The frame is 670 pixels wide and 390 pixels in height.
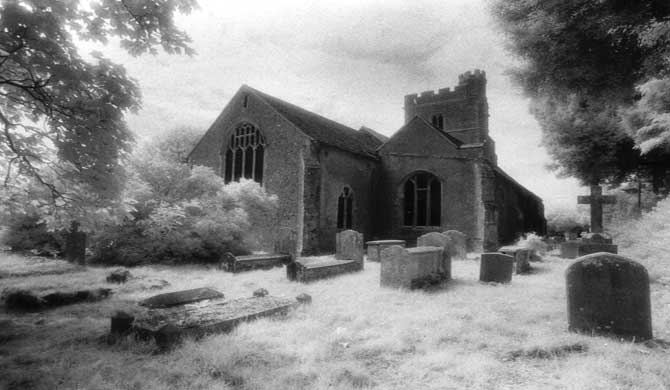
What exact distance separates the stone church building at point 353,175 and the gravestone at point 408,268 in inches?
304

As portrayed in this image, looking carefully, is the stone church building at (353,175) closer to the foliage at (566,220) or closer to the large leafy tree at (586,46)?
the large leafy tree at (586,46)

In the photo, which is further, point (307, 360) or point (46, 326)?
point (46, 326)

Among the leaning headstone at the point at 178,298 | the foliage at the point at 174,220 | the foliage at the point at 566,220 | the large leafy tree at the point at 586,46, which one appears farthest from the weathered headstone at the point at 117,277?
the foliage at the point at 566,220

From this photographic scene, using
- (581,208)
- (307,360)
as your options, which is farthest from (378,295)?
(581,208)

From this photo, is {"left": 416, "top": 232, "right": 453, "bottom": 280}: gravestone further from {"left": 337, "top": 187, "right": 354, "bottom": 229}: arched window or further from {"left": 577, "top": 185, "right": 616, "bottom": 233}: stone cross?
{"left": 577, "top": 185, "right": 616, "bottom": 233}: stone cross

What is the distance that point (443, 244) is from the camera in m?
10.9

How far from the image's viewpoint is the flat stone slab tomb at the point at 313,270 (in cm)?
912

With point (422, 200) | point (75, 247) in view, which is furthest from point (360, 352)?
point (422, 200)

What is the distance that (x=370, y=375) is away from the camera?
12.0 ft

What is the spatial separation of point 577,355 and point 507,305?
2.37 meters

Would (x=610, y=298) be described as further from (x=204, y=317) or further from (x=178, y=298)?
(x=178, y=298)

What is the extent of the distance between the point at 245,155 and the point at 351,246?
985cm

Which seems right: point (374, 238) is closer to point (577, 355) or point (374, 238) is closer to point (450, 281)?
point (450, 281)

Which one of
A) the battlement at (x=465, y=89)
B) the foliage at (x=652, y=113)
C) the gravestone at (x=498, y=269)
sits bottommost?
the gravestone at (x=498, y=269)
